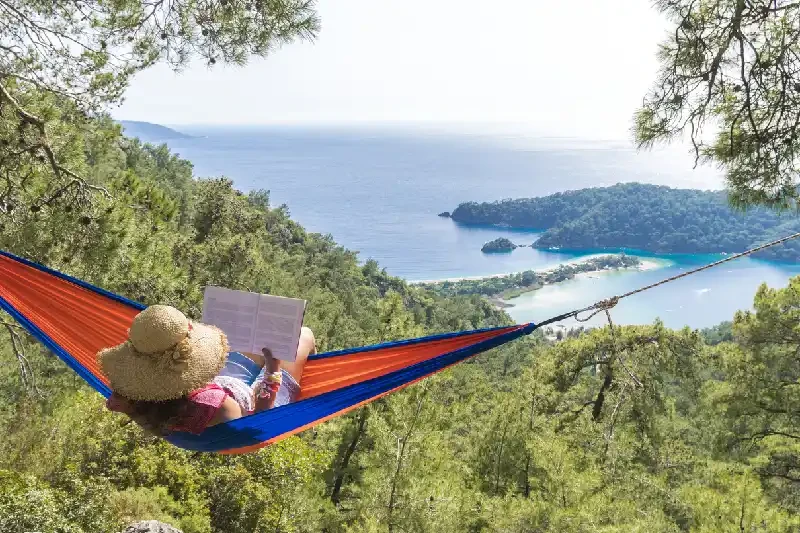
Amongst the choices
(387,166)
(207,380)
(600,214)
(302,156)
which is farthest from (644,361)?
(302,156)

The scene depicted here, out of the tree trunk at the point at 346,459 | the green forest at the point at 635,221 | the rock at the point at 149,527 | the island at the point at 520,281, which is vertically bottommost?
the tree trunk at the point at 346,459

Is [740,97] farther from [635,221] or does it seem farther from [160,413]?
[635,221]

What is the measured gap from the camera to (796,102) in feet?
6.47

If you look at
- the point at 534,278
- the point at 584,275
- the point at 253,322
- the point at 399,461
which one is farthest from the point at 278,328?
the point at 584,275

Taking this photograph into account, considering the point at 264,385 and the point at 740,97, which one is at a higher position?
the point at 740,97

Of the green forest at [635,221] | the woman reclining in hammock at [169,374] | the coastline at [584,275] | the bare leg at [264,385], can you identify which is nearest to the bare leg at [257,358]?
the bare leg at [264,385]

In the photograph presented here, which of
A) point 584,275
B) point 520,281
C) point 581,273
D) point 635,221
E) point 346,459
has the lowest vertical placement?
point 346,459

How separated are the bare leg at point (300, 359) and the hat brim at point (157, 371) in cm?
49

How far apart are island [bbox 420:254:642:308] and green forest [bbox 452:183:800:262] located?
4961mm

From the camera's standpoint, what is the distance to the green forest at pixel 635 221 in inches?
1874

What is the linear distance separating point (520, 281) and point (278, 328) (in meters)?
46.5

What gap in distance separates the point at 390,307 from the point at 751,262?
5671 centimetres

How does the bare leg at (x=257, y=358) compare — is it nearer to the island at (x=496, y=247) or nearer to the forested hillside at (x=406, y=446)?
the forested hillside at (x=406, y=446)

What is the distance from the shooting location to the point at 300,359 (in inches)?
72.7
